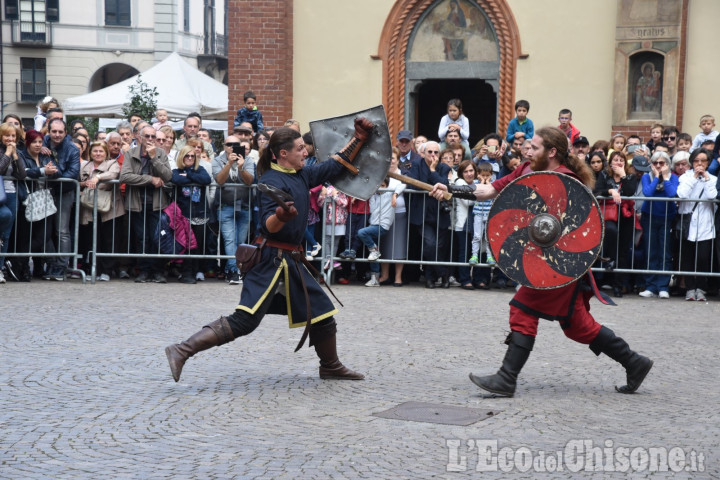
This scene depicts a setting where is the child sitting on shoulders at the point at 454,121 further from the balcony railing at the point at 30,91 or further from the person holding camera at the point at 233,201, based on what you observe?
the balcony railing at the point at 30,91

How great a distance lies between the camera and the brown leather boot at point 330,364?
6.93 meters

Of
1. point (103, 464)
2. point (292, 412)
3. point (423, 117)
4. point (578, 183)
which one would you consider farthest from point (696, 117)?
point (103, 464)

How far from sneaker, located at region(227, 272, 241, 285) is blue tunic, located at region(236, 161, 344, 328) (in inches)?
231

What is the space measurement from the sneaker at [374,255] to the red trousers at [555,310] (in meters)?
6.12

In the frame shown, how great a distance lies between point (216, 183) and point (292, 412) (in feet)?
23.2

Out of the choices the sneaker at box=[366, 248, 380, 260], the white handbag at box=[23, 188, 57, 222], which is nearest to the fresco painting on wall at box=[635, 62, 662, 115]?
the sneaker at box=[366, 248, 380, 260]

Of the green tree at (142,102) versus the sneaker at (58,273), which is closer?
the sneaker at (58,273)

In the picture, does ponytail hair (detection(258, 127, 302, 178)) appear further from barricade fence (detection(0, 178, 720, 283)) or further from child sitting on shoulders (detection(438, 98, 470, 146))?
child sitting on shoulders (detection(438, 98, 470, 146))

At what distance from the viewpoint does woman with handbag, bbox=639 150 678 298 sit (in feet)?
39.9

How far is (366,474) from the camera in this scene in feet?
15.6

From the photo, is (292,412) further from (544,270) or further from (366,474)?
(544,270)

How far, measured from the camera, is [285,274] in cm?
670

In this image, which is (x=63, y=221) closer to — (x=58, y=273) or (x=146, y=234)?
(x=58, y=273)

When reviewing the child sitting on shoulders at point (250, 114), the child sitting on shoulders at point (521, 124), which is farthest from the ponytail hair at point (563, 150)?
the child sitting on shoulders at point (250, 114)
